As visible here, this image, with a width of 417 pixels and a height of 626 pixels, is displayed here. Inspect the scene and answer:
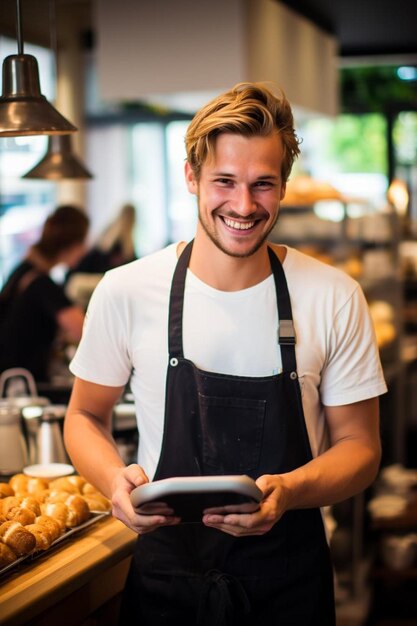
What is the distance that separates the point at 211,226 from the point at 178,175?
29.2 feet

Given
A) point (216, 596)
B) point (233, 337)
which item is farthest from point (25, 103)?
point (216, 596)

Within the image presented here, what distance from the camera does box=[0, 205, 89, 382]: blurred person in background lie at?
4.72m

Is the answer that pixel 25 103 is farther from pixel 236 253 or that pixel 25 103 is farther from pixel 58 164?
pixel 58 164

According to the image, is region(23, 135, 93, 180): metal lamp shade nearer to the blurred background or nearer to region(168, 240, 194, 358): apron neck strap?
the blurred background

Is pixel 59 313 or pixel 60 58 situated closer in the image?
pixel 59 313

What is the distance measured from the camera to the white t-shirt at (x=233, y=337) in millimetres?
2115

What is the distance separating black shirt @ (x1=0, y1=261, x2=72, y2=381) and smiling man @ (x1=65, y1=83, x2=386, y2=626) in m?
2.58

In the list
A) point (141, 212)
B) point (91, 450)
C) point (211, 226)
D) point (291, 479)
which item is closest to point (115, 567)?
point (91, 450)

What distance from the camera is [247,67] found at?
194 inches

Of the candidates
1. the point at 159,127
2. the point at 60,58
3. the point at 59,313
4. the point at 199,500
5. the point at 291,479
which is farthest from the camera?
the point at 159,127

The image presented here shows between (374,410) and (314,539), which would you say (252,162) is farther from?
(314,539)

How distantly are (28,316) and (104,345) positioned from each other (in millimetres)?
2647

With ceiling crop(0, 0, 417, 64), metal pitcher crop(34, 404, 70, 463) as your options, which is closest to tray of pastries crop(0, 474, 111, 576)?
metal pitcher crop(34, 404, 70, 463)

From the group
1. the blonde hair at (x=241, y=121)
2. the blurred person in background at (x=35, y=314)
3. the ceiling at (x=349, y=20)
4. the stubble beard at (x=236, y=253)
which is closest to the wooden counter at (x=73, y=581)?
the stubble beard at (x=236, y=253)
